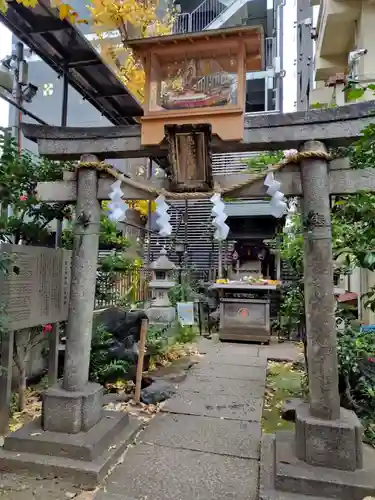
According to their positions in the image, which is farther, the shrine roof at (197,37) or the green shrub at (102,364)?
the green shrub at (102,364)

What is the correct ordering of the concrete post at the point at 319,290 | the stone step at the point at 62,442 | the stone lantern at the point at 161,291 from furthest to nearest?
the stone lantern at the point at 161,291 → the stone step at the point at 62,442 → the concrete post at the point at 319,290

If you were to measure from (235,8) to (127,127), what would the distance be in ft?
52.5

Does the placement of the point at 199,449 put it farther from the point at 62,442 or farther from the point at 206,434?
the point at 62,442

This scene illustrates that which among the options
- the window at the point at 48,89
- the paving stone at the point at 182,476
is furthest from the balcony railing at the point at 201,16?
the paving stone at the point at 182,476

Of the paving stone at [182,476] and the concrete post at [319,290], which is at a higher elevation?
the concrete post at [319,290]

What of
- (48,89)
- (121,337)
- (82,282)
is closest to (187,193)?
(82,282)

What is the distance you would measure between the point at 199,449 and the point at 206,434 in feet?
1.33

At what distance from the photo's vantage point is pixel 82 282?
13.5 feet

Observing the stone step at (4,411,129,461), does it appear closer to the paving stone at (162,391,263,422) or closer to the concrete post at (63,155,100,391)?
the concrete post at (63,155,100,391)

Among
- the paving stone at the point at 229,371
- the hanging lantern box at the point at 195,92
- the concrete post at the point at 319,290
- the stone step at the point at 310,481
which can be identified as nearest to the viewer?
the stone step at the point at 310,481

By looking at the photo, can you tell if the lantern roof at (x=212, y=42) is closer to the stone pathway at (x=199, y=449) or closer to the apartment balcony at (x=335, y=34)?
the stone pathway at (x=199, y=449)

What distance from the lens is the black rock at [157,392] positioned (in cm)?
545

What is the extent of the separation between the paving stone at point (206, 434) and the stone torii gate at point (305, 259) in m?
0.33

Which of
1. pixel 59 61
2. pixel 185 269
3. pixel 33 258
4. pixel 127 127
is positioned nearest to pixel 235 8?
pixel 185 269
